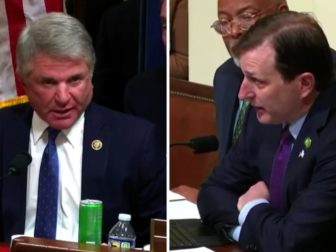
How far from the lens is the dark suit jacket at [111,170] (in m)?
1.67

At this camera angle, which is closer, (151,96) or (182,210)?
(182,210)

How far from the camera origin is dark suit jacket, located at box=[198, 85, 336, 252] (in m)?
1.05

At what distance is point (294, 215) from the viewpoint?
3.52ft

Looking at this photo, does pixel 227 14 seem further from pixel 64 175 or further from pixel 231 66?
pixel 64 175

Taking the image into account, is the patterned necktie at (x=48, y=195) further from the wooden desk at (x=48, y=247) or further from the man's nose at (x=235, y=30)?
the man's nose at (x=235, y=30)

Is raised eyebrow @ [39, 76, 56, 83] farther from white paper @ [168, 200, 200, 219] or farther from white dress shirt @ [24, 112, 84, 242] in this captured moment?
white paper @ [168, 200, 200, 219]

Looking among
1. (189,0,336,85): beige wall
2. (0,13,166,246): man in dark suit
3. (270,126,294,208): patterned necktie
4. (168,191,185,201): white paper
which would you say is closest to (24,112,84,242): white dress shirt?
(0,13,166,246): man in dark suit

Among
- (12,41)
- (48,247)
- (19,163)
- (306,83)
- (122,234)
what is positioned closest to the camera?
(306,83)

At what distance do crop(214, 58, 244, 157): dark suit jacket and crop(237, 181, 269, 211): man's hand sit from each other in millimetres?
76

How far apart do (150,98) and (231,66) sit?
496 millimetres

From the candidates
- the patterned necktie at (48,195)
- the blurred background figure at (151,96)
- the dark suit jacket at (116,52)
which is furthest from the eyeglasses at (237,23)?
the patterned necktie at (48,195)

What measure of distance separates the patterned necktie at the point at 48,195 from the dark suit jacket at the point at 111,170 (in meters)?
0.05

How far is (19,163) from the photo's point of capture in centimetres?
173

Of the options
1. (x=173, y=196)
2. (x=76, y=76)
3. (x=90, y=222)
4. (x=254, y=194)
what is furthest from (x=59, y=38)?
(x=254, y=194)
